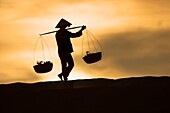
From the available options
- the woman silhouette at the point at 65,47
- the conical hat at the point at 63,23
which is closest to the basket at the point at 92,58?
the woman silhouette at the point at 65,47

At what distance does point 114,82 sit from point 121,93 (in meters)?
1.50

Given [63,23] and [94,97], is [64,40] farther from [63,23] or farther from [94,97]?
[94,97]

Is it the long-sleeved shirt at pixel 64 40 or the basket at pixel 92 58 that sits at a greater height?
the long-sleeved shirt at pixel 64 40

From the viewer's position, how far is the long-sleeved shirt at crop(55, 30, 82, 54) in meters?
16.1

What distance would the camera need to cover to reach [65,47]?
16188 mm

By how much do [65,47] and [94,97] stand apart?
8.59 feet

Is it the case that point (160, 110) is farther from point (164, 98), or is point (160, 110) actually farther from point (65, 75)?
point (65, 75)

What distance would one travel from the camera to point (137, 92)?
556 inches

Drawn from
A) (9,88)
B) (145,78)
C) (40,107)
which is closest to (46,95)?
(40,107)

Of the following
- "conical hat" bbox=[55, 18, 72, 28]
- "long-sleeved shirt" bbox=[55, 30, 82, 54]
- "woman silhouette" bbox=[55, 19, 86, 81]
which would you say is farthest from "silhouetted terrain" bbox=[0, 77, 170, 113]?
"conical hat" bbox=[55, 18, 72, 28]

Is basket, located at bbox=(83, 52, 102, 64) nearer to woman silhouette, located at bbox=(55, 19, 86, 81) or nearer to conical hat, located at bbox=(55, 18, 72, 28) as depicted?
woman silhouette, located at bbox=(55, 19, 86, 81)

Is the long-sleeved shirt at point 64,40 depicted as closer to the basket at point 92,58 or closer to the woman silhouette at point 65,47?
the woman silhouette at point 65,47

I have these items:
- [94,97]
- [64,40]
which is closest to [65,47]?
[64,40]

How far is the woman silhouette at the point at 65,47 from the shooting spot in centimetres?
1611
